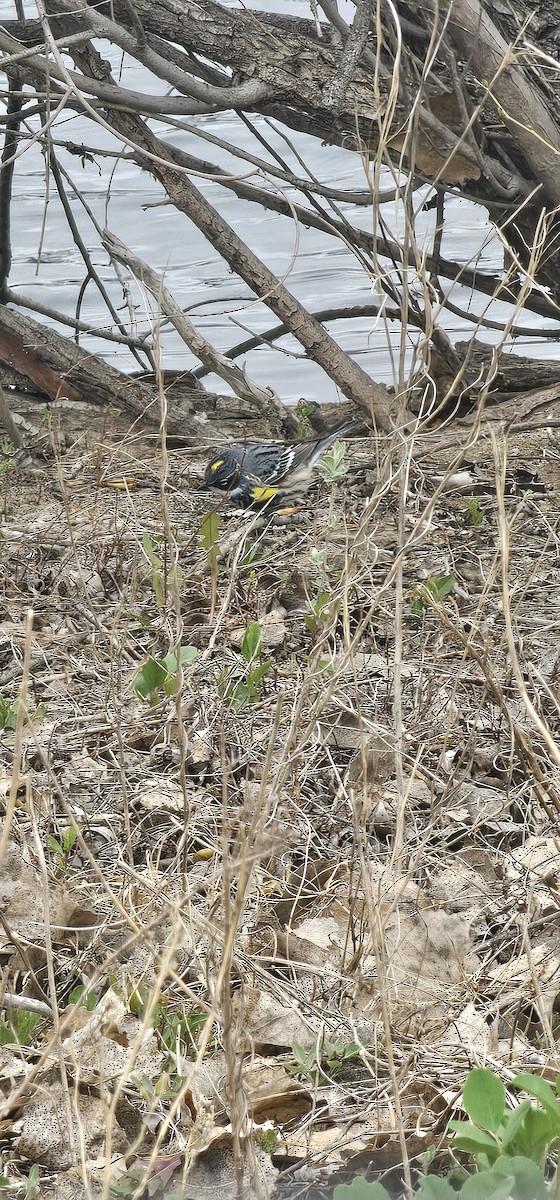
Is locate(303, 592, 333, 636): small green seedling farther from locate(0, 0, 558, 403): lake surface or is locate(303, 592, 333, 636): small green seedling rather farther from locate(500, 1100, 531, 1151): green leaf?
locate(0, 0, 558, 403): lake surface

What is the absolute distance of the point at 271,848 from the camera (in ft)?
5.68

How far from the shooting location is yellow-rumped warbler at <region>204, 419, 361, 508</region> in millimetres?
4410

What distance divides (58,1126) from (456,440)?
330cm

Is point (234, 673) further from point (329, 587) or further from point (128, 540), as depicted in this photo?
point (128, 540)

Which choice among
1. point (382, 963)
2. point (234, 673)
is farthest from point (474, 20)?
point (382, 963)

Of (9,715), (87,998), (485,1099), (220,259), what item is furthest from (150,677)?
(220,259)

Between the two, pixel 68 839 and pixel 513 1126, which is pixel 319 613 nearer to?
pixel 68 839

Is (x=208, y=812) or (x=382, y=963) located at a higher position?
(x=382, y=963)

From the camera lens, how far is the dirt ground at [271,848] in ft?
5.91

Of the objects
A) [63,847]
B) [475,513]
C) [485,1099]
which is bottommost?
[63,847]

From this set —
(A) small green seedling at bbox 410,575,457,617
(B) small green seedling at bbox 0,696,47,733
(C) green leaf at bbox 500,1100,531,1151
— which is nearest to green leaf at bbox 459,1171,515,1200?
(C) green leaf at bbox 500,1100,531,1151

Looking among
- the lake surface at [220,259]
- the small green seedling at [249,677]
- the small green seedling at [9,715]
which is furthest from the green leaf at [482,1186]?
the lake surface at [220,259]

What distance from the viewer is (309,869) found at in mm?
2572

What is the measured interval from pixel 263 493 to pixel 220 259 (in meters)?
3.30
